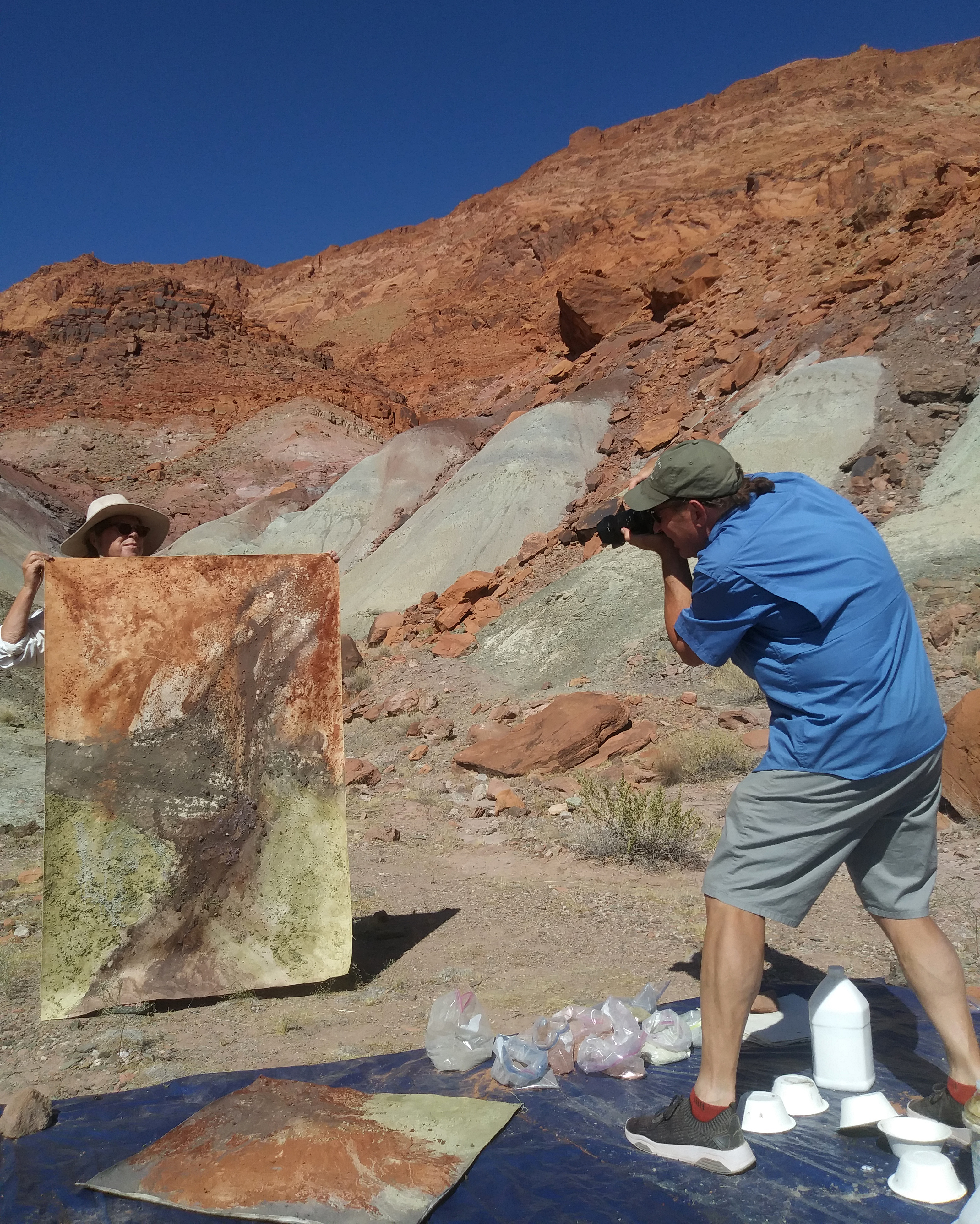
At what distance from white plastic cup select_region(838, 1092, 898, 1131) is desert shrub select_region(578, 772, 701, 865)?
108 inches

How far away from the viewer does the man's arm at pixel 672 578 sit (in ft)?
7.94

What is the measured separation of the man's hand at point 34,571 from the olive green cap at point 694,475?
6.14ft

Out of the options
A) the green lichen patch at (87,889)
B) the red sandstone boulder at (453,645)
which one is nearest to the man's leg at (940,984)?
the green lichen patch at (87,889)

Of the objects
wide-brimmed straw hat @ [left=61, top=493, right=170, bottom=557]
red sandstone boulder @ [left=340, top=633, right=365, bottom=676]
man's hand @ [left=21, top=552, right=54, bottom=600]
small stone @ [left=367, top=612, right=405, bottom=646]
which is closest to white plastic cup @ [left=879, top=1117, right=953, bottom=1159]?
man's hand @ [left=21, top=552, right=54, bottom=600]

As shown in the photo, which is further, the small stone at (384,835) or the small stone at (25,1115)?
the small stone at (384,835)

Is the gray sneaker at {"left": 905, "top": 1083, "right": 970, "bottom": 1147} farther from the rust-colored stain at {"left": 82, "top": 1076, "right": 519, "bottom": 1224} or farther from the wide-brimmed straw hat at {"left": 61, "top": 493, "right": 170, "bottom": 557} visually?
the wide-brimmed straw hat at {"left": 61, "top": 493, "right": 170, "bottom": 557}

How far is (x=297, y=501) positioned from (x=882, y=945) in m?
21.4

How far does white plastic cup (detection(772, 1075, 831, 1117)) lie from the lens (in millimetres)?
2254

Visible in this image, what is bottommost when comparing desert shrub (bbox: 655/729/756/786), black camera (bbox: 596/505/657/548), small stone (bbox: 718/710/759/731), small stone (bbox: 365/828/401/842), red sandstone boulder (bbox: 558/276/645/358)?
small stone (bbox: 365/828/401/842)

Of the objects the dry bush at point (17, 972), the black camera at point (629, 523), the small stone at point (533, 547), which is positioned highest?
the small stone at point (533, 547)

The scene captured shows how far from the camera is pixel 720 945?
2129mm

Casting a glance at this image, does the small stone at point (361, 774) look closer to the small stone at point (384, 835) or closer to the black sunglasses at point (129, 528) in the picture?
the small stone at point (384, 835)

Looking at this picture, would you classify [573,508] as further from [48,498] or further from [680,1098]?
[48,498]

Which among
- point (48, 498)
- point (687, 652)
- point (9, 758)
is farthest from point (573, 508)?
point (48, 498)
